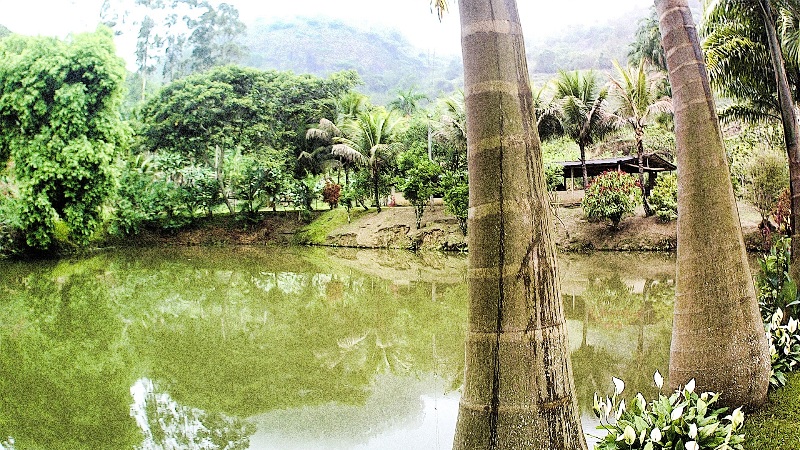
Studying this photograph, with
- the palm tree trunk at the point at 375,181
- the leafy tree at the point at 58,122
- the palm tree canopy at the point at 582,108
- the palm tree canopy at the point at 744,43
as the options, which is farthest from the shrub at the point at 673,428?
the palm tree trunk at the point at 375,181

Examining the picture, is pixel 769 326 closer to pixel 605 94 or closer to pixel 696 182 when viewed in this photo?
pixel 696 182

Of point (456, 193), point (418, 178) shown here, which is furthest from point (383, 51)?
point (456, 193)

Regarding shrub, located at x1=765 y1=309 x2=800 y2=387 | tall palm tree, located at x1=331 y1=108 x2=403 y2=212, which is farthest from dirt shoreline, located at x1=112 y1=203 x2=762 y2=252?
shrub, located at x1=765 y1=309 x2=800 y2=387

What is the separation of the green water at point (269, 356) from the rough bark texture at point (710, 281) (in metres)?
1.00

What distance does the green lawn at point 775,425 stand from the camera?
9.47 ft

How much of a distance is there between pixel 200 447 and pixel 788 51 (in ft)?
26.7

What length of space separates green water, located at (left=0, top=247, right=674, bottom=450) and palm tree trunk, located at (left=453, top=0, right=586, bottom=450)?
146cm

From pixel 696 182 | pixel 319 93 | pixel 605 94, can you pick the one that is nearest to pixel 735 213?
pixel 696 182

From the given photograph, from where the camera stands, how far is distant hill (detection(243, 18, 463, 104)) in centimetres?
9420

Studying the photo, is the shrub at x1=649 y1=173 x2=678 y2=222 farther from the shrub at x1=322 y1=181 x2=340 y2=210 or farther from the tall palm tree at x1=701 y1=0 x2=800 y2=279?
the shrub at x1=322 y1=181 x2=340 y2=210

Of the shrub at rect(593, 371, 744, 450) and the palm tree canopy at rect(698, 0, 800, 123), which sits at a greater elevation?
the palm tree canopy at rect(698, 0, 800, 123)

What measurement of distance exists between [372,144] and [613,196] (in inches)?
411

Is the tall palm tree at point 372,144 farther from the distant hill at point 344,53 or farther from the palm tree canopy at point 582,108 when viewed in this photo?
the distant hill at point 344,53

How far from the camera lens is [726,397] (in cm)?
308
